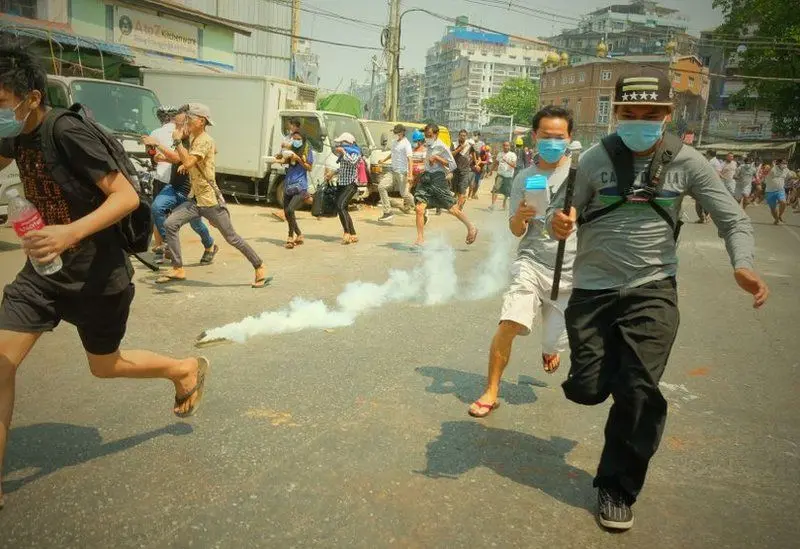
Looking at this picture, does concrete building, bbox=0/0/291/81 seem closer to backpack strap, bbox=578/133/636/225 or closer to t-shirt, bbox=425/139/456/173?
t-shirt, bbox=425/139/456/173

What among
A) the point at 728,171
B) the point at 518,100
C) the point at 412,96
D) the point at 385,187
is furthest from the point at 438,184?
the point at 412,96

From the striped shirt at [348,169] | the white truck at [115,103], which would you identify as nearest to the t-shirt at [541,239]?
the striped shirt at [348,169]

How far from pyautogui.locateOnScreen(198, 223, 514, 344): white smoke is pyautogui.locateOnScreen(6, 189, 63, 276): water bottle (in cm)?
252

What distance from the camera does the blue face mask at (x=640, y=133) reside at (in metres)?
2.78

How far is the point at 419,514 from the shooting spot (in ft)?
9.05

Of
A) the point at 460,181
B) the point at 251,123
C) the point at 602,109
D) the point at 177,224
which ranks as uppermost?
the point at 602,109

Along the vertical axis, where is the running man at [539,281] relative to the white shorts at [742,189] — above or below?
above

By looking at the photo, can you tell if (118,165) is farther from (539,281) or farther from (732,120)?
(732,120)

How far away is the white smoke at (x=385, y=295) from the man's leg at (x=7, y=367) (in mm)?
2452

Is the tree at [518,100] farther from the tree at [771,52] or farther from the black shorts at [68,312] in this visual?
the black shorts at [68,312]

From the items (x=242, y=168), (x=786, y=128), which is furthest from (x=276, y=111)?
(x=786, y=128)

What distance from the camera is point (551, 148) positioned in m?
3.93

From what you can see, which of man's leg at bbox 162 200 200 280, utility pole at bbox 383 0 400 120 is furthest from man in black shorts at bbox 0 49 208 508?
utility pole at bbox 383 0 400 120

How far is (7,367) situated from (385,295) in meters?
4.53
